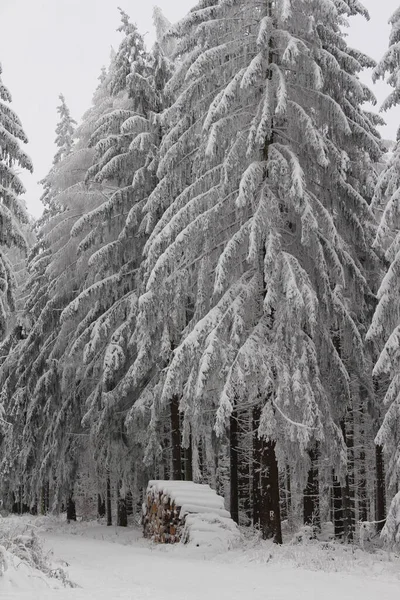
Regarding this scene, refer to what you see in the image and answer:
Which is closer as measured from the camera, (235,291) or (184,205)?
(235,291)

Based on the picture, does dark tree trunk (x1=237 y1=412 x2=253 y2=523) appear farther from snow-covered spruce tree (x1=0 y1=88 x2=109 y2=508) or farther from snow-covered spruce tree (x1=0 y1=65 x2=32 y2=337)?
snow-covered spruce tree (x1=0 y1=65 x2=32 y2=337)

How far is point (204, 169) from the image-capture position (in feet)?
53.5

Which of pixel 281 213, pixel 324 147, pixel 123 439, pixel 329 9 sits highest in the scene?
pixel 329 9

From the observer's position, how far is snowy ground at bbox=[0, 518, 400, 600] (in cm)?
762

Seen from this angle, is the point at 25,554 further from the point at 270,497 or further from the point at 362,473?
the point at 362,473

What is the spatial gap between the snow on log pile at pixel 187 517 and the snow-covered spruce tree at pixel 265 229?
3.40 feet

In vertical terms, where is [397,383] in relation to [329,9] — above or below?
below

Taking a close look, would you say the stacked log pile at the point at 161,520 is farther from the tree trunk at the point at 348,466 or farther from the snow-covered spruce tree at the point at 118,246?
the tree trunk at the point at 348,466

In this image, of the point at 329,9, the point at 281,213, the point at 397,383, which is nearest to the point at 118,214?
the point at 281,213

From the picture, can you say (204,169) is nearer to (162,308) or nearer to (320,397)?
(162,308)

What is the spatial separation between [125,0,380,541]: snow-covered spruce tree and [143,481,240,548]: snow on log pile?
104cm

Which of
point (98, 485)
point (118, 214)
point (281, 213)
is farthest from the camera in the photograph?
point (98, 485)

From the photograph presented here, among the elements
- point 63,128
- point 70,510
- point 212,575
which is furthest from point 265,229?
point 63,128

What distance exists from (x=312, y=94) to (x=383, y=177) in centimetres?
316
